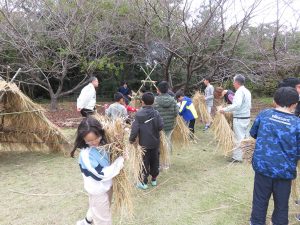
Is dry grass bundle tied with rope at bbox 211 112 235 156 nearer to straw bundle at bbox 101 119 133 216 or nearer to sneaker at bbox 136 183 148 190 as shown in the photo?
sneaker at bbox 136 183 148 190

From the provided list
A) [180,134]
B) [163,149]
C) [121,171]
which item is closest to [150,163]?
[163,149]

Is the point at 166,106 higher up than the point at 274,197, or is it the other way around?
the point at 166,106

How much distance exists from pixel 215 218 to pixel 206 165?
6.13 ft

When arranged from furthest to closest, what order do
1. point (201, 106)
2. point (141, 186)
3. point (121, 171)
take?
point (201, 106), point (141, 186), point (121, 171)

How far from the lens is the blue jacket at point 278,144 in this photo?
2.55 metres

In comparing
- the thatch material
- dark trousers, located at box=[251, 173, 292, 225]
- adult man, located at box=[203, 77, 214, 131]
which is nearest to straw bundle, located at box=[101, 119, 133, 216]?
dark trousers, located at box=[251, 173, 292, 225]

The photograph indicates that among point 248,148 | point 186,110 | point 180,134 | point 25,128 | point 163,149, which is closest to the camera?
point 248,148

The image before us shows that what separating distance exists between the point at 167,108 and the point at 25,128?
8.43 ft

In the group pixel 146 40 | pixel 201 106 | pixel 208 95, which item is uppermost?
pixel 146 40

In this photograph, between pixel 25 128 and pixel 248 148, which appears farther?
pixel 25 128

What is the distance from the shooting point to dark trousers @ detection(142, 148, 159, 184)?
403 cm

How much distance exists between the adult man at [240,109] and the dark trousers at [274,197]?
2.08 meters

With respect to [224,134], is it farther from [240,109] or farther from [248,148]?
[248,148]

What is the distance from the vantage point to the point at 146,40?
29.0 feet
